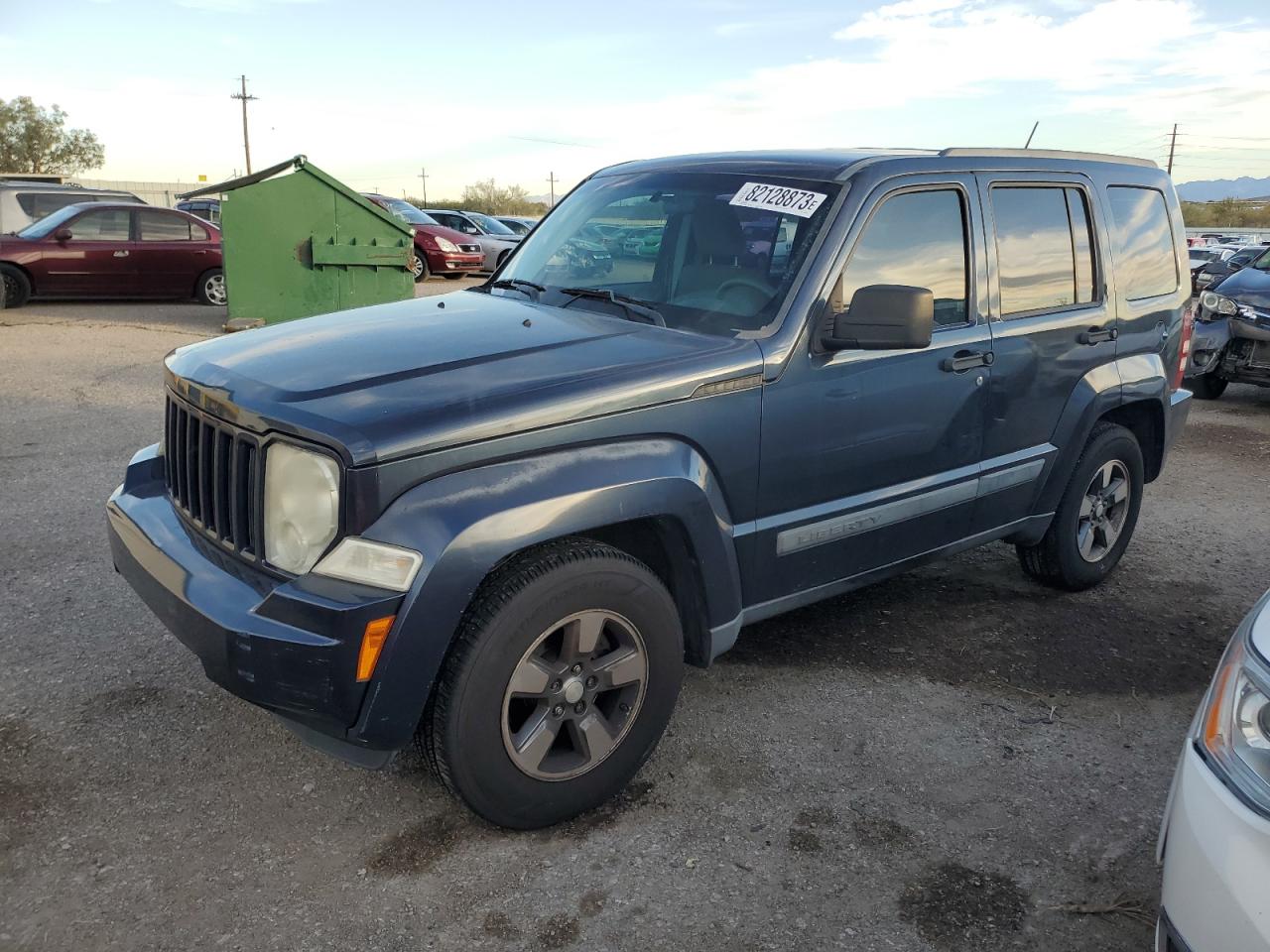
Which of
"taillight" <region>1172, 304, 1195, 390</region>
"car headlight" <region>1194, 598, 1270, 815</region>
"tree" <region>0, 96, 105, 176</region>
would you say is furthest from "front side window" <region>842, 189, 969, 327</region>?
"tree" <region>0, 96, 105, 176</region>

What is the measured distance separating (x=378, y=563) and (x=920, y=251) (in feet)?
7.30

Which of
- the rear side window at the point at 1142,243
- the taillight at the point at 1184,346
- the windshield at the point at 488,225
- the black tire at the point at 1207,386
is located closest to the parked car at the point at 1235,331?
the black tire at the point at 1207,386

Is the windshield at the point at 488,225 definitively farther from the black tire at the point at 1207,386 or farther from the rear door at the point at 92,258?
the black tire at the point at 1207,386

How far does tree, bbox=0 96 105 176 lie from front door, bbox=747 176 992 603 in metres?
61.2

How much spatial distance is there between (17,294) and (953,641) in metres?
13.9

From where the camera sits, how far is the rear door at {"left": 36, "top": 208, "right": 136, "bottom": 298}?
45.4 ft

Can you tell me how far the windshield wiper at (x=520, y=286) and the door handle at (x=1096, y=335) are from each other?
220 centimetres

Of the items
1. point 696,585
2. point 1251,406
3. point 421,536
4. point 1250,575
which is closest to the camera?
point 421,536

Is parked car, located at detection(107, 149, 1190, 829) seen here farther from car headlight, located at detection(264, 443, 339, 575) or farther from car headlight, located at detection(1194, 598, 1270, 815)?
car headlight, located at detection(1194, 598, 1270, 815)

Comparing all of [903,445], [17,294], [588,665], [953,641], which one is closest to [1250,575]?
[953,641]

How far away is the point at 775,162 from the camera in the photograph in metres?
3.63

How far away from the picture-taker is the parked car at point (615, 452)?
2479 millimetres

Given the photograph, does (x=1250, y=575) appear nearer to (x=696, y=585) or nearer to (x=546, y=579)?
(x=696, y=585)

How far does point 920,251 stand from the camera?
11.8ft
